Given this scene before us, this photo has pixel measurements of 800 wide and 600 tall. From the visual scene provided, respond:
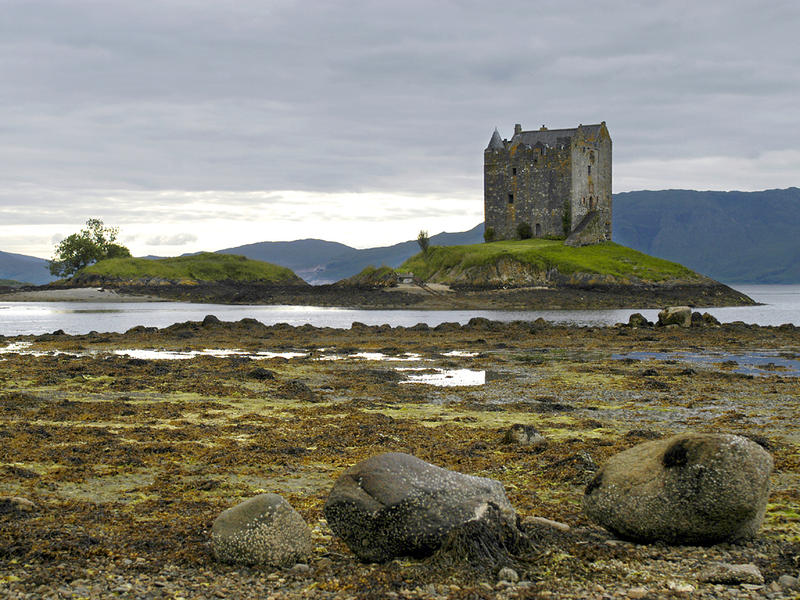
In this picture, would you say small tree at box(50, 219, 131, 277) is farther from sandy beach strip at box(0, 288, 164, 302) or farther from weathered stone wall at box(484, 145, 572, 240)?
weathered stone wall at box(484, 145, 572, 240)

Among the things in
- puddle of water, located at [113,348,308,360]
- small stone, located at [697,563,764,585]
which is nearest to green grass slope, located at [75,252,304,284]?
puddle of water, located at [113,348,308,360]

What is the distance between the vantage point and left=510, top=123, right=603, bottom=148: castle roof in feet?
397

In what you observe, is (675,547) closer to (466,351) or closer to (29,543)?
(29,543)

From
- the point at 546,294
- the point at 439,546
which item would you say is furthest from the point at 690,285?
the point at 439,546

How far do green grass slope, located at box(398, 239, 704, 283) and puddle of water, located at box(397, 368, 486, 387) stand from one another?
7311 centimetres

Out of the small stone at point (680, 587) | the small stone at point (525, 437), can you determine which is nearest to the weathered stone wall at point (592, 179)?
the small stone at point (525, 437)

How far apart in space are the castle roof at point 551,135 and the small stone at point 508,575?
116 m

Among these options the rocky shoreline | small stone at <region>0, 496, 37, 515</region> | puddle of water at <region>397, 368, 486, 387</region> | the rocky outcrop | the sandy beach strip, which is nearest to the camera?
small stone at <region>0, 496, 37, 515</region>

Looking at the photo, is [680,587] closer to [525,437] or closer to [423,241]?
[525,437]

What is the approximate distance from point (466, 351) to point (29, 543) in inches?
1164

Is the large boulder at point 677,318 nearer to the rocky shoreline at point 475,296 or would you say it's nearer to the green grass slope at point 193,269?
the rocky shoreline at point 475,296

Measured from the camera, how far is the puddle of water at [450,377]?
82.2 feet

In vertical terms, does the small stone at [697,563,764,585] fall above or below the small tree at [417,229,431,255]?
below

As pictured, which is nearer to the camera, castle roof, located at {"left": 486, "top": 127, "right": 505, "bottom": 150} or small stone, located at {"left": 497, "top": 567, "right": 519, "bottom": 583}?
small stone, located at {"left": 497, "top": 567, "right": 519, "bottom": 583}
